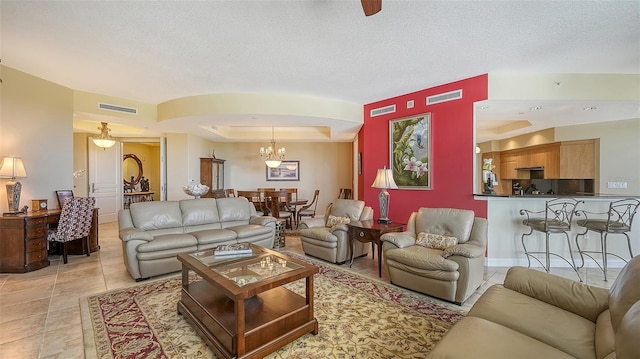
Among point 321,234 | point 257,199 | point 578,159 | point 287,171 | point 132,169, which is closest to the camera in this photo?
point 321,234

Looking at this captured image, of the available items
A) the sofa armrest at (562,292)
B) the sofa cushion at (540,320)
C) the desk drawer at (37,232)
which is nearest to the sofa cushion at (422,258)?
the sofa armrest at (562,292)

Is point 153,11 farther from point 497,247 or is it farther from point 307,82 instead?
point 497,247

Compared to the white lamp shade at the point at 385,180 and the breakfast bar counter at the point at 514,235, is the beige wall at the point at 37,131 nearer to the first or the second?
the white lamp shade at the point at 385,180

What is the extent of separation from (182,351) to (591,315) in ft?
8.86

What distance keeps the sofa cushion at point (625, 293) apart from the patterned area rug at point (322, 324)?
1.09 m

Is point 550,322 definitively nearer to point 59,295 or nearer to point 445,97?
point 445,97

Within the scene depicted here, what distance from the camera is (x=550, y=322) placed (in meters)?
1.53

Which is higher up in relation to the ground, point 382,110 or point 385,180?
point 382,110

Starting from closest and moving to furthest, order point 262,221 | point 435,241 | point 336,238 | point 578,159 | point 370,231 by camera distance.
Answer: point 435,241 → point 370,231 → point 336,238 → point 262,221 → point 578,159

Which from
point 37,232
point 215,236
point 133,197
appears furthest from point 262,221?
point 133,197

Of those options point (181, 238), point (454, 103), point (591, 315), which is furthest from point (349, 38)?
point (181, 238)

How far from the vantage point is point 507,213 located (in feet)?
13.1

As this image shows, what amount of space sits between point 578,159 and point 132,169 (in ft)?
41.7

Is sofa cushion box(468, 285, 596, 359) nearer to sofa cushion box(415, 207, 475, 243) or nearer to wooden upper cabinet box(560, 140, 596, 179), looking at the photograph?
sofa cushion box(415, 207, 475, 243)
